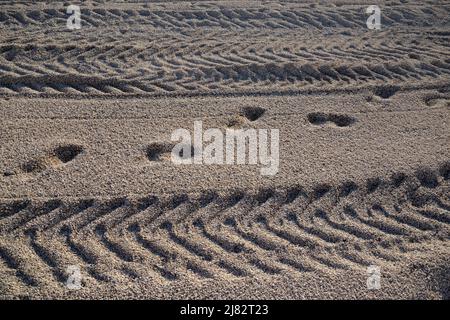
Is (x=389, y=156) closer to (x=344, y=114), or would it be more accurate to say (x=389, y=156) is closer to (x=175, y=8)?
(x=344, y=114)

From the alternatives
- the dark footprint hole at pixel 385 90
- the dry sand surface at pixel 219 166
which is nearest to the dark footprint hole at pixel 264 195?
the dry sand surface at pixel 219 166

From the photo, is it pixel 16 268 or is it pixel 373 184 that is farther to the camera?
pixel 373 184

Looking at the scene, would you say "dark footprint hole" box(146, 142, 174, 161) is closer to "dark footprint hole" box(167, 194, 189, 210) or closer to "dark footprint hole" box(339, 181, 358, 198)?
"dark footprint hole" box(167, 194, 189, 210)

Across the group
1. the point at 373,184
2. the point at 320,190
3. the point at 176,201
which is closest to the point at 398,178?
the point at 373,184

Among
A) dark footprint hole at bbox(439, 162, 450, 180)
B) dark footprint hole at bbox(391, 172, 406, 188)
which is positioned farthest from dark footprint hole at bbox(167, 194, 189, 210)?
dark footprint hole at bbox(439, 162, 450, 180)

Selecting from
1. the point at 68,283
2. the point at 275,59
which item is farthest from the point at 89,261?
the point at 275,59

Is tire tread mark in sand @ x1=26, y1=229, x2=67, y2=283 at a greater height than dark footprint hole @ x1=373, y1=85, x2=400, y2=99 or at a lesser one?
lesser

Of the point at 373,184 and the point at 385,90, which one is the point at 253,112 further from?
the point at 385,90
